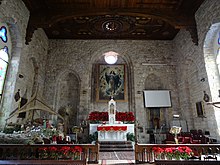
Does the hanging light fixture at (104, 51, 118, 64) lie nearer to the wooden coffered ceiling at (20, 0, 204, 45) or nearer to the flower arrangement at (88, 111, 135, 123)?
the wooden coffered ceiling at (20, 0, 204, 45)

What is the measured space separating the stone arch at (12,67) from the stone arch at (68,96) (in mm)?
3704

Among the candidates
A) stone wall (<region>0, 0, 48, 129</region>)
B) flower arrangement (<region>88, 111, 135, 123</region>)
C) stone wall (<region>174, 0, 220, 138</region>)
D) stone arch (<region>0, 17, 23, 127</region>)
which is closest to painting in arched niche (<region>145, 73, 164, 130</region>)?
stone wall (<region>174, 0, 220, 138</region>)

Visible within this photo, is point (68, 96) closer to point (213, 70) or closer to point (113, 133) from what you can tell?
point (113, 133)

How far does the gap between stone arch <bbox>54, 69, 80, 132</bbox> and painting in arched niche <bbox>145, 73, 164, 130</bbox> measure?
5078 mm

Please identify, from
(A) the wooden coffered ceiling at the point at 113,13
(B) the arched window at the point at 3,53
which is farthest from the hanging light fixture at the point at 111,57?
(B) the arched window at the point at 3,53

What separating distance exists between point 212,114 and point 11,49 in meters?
10.3

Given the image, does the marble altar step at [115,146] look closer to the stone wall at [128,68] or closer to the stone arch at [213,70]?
the stone wall at [128,68]

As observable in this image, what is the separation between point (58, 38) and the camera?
1220 cm

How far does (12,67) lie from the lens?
7910mm

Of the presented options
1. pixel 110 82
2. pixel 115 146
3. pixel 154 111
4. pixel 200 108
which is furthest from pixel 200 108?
pixel 110 82

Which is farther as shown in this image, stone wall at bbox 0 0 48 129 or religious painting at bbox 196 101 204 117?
religious painting at bbox 196 101 204 117

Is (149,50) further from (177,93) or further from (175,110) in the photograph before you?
(175,110)

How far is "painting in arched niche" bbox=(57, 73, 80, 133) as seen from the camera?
11.1m

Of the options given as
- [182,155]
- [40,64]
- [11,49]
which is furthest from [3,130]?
[182,155]
